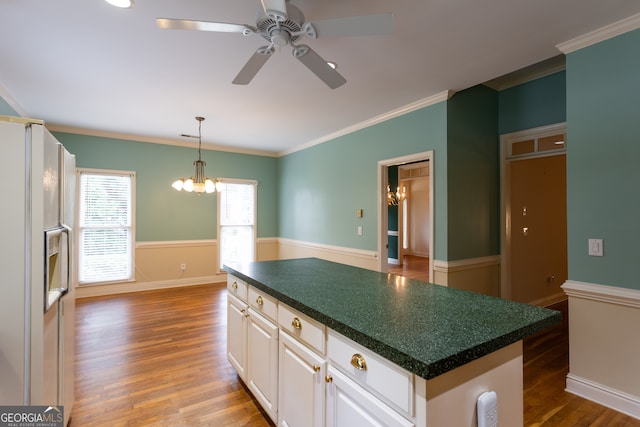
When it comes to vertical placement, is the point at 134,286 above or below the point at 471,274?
below

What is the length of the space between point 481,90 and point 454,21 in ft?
5.92

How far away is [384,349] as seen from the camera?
41.1 inches

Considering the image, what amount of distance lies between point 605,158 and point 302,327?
2459 millimetres

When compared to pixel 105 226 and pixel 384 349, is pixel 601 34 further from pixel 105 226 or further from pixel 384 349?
pixel 105 226

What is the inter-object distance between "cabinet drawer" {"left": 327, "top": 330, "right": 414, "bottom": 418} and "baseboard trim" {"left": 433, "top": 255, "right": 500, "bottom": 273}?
7.59ft

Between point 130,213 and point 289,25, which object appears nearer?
point 289,25

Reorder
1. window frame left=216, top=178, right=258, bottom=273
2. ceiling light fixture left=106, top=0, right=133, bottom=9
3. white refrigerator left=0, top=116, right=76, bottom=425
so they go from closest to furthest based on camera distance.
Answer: white refrigerator left=0, top=116, right=76, bottom=425 → ceiling light fixture left=106, top=0, right=133, bottom=9 → window frame left=216, top=178, right=258, bottom=273

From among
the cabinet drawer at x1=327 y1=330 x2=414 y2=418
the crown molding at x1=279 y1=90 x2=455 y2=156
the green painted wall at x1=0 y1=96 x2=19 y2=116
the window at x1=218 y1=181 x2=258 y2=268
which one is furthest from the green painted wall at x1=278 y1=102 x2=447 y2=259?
the green painted wall at x1=0 y1=96 x2=19 y2=116

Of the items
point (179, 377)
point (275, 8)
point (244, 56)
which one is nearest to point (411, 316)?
point (275, 8)

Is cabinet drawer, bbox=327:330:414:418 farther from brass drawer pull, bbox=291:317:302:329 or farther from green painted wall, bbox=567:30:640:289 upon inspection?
green painted wall, bbox=567:30:640:289

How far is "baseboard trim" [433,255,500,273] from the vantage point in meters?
3.28

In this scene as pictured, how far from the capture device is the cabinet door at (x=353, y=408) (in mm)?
1070

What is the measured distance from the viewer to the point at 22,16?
6.57ft

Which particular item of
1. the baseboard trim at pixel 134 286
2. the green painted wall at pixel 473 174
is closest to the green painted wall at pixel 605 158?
the green painted wall at pixel 473 174
